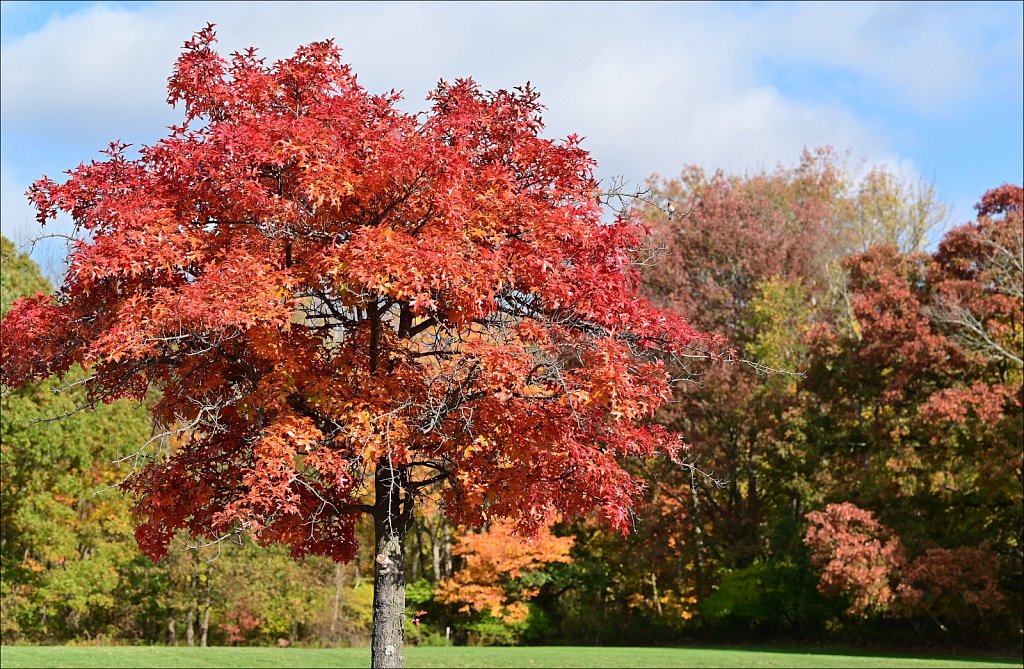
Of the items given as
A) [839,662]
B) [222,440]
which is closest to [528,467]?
[222,440]

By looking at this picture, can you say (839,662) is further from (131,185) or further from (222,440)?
(131,185)

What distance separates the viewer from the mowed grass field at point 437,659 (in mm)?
21156

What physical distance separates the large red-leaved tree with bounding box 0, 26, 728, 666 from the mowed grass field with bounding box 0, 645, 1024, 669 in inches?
476

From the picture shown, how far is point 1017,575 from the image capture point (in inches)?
1017

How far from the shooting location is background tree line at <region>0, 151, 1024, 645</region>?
25.4 metres

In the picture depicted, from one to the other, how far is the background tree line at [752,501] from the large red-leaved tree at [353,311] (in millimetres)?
13006

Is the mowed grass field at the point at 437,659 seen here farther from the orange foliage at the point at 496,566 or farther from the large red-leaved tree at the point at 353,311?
the large red-leaved tree at the point at 353,311

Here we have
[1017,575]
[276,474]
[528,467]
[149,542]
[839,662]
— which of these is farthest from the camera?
[1017,575]

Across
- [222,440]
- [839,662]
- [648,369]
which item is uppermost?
[648,369]

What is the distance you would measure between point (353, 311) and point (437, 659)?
632 inches

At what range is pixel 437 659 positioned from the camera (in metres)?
24.1

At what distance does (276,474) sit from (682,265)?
28.0 meters

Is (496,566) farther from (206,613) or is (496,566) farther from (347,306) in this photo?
(347,306)

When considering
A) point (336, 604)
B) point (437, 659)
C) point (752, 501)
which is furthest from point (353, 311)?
point (336, 604)
